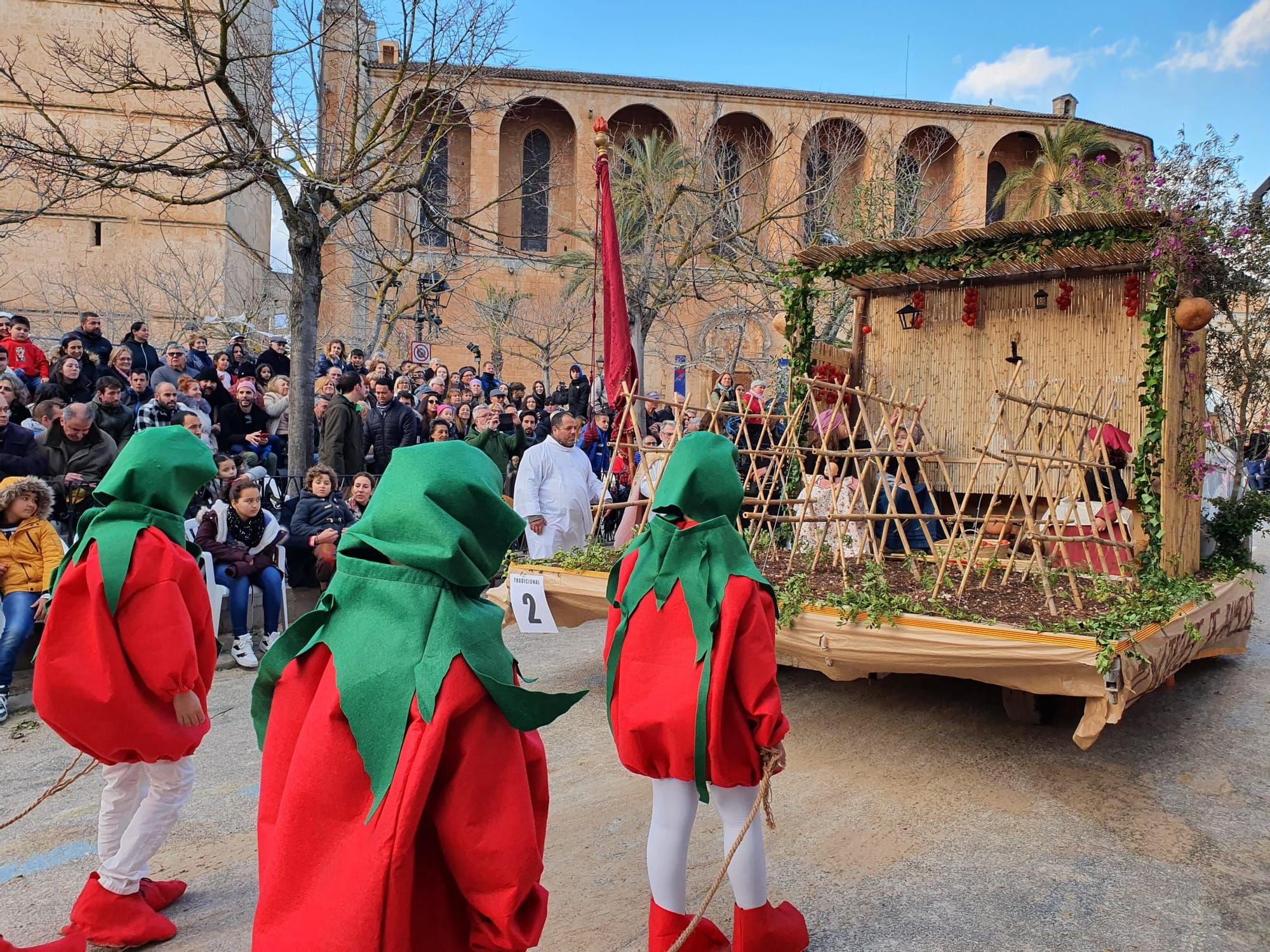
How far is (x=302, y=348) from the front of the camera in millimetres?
9273

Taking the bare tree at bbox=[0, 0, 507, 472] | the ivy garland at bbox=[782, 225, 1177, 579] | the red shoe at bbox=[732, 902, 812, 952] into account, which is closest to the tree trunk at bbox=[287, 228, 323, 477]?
the bare tree at bbox=[0, 0, 507, 472]

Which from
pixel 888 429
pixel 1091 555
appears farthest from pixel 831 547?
pixel 1091 555

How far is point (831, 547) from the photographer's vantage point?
711 centimetres

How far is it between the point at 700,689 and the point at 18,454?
663 cm

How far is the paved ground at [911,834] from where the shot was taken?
3.46 m

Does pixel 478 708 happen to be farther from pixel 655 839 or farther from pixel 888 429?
pixel 888 429

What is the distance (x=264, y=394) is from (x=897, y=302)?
7.11 meters

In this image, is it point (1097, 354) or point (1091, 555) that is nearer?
point (1091, 555)

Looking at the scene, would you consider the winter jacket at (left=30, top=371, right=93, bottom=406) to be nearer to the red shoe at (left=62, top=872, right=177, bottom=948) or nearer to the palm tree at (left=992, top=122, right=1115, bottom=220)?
the red shoe at (left=62, top=872, right=177, bottom=948)

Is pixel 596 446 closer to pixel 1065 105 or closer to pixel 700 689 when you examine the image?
pixel 700 689

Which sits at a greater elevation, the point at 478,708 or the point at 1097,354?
the point at 1097,354

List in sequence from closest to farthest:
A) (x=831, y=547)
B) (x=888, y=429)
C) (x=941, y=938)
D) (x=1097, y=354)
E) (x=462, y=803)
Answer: (x=462, y=803)
(x=941, y=938)
(x=888, y=429)
(x=831, y=547)
(x=1097, y=354)

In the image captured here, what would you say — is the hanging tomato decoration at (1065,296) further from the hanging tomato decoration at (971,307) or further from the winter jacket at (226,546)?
the winter jacket at (226,546)

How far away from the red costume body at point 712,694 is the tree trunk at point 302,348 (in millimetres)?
7175
